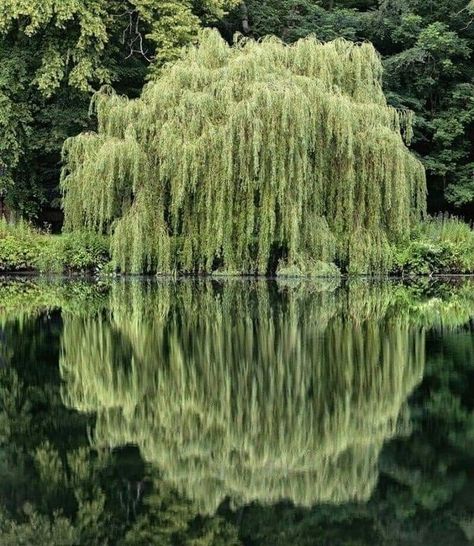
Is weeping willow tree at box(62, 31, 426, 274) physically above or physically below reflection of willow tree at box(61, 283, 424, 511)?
above

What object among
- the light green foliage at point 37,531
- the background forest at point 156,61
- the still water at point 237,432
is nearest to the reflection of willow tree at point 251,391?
the still water at point 237,432

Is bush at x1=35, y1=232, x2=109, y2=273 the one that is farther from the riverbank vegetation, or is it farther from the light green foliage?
the light green foliage

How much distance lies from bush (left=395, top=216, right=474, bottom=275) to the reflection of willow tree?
28.0 ft

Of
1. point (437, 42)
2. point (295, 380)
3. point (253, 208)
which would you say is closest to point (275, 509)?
point (295, 380)

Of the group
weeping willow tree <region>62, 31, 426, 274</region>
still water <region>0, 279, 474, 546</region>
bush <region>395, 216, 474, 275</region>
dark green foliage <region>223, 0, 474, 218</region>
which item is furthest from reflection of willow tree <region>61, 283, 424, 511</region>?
dark green foliage <region>223, 0, 474, 218</region>

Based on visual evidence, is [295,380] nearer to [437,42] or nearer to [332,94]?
[332,94]

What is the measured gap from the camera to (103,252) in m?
22.4

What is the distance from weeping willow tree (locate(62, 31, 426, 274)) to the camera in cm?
1928

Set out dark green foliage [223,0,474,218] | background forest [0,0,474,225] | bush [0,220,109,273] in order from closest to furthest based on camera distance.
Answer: bush [0,220,109,273]
background forest [0,0,474,225]
dark green foliage [223,0,474,218]

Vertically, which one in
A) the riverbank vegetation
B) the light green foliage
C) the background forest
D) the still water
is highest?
the background forest

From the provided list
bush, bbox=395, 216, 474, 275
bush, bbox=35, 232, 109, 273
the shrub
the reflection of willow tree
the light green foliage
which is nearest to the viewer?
the light green foliage

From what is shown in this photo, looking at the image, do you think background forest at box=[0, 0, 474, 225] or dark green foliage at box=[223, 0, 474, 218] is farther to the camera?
dark green foliage at box=[223, 0, 474, 218]

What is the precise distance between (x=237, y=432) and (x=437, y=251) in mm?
16537

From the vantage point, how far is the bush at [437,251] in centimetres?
2161
